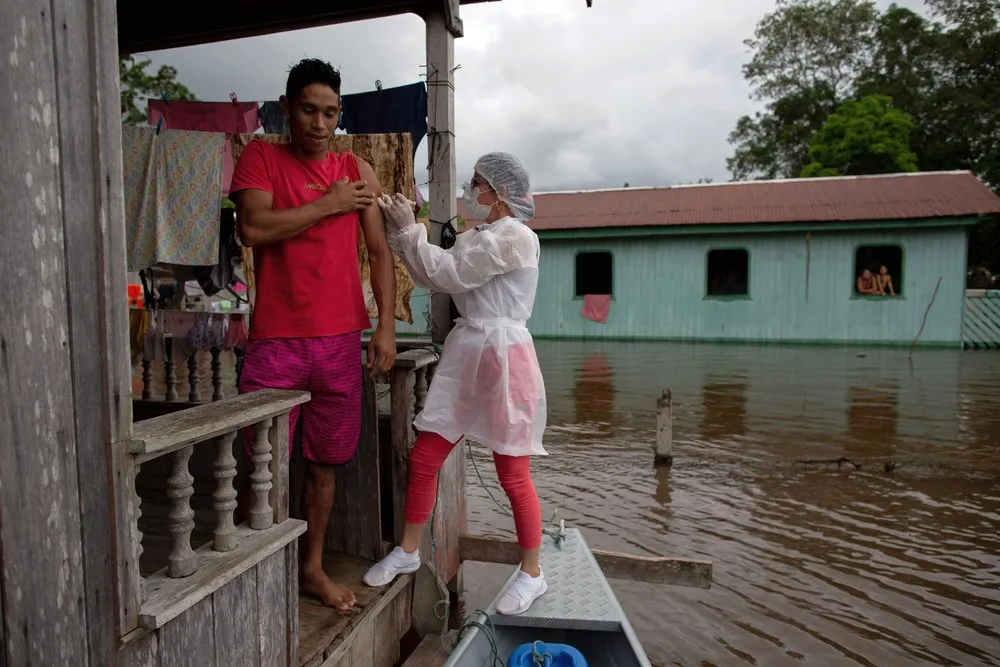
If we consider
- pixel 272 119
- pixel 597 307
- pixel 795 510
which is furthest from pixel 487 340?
pixel 597 307

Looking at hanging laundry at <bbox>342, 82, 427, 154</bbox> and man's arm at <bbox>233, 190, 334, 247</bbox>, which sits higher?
hanging laundry at <bbox>342, 82, 427, 154</bbox>

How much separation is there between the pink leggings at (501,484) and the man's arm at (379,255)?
1.77 feet

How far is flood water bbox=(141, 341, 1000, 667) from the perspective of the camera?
13.3 feet

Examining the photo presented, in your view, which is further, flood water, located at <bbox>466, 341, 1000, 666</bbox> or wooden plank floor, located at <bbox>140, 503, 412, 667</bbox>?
flood water, located at <bbox>466, 341, 1000, 666</bbox>

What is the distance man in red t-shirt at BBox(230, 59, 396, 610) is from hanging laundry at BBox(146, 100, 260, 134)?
2.59m

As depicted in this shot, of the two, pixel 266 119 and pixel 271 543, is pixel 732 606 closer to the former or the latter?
→ pixel 271 543

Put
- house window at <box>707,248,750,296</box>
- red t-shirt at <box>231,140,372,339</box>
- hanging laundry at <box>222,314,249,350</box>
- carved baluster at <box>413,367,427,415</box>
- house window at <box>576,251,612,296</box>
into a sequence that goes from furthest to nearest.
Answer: house window at <box>576,251,612,296</box>
house window at <box>707,248,750,296</box>
hanging laundry at <box>222,314,249,350</box>
carved baluster at <box>413,367,427,415</box>
red t-shirt at <box>231,140,372,339</box>

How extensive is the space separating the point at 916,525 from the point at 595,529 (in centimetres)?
254

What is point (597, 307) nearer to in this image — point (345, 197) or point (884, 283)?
point (884, 283)

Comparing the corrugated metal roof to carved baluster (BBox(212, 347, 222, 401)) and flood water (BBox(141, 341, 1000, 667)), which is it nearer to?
flood water (BBox(141, 341, 1000, 667))

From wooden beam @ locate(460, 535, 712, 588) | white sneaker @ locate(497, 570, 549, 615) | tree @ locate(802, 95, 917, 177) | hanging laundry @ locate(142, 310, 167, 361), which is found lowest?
wooden beam @ locate(460, 535, 712, 588)

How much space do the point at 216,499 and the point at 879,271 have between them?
61.9 feet

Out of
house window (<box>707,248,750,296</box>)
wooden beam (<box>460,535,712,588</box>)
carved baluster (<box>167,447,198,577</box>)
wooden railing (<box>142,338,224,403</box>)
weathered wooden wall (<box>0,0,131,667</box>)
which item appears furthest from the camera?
house window (<box>707,248,750,296</box>)

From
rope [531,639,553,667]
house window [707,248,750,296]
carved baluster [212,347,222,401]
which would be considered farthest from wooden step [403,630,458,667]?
house window [707,248,750,296]
